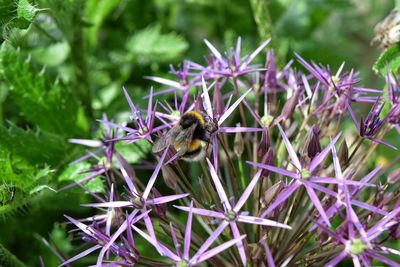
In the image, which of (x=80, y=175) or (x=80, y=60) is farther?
(x=80, y=60)

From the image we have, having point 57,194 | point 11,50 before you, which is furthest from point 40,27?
point 57,194

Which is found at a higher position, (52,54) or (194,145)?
(194,145)

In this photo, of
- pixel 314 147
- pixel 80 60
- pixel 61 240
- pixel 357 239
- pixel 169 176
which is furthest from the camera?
pixel 80 60

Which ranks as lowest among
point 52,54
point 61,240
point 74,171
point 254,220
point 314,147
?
point 61,240

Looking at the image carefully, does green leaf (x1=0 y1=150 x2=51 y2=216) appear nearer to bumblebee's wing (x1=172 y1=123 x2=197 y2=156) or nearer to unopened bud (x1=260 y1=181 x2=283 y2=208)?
bumblebee's wing (x1=172 y1=123 x2=197 y2=156)

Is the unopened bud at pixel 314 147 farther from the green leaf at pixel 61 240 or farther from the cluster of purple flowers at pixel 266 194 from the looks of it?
the green leaf at pixel 61 240

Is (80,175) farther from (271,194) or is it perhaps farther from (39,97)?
(271,194)

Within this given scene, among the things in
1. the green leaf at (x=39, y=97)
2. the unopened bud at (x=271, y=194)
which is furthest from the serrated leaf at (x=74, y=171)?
the unopened bud at (x=271, y=194)

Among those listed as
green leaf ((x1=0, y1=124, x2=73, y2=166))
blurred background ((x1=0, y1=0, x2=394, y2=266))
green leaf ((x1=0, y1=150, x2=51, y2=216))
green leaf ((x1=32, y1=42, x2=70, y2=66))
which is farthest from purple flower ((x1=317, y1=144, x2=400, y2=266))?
green leaf ((x1=32, y1=42, x2=70, y2=66))

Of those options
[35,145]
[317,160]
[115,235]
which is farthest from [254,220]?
[35,145]
